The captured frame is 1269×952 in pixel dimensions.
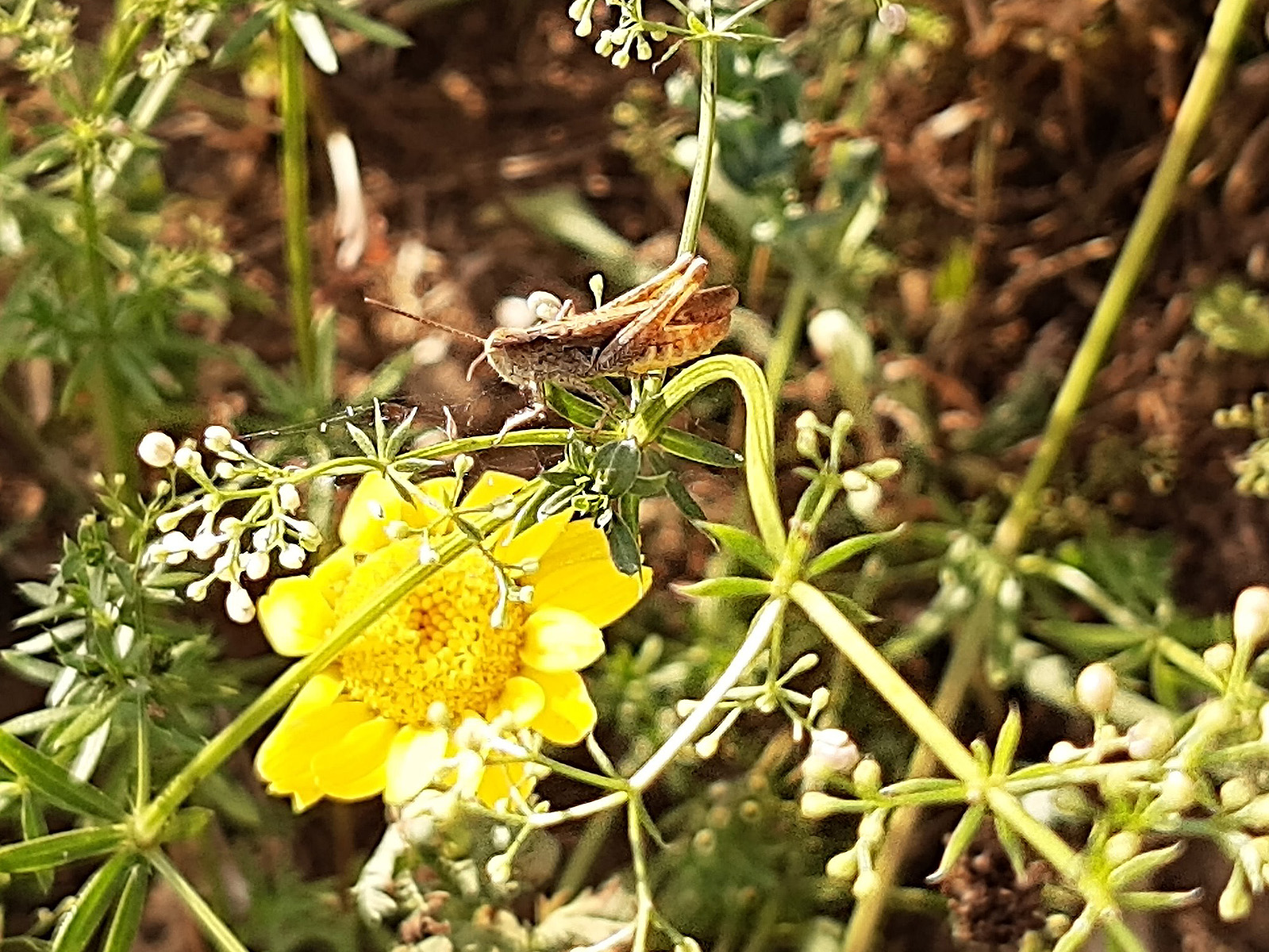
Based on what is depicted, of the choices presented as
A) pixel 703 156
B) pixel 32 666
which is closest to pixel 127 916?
pixel 32 666

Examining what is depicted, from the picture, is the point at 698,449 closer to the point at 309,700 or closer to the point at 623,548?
the point at 623,548

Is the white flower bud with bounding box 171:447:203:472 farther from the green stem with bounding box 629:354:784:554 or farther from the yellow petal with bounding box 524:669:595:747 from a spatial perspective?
the yellow petal with bounding box 524:669:595:747

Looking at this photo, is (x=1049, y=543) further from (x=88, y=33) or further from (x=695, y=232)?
(x=88, y=33)

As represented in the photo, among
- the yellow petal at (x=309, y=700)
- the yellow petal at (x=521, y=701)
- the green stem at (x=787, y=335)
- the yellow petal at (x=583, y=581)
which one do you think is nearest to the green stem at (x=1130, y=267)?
the green stem at (x=787, y=335)

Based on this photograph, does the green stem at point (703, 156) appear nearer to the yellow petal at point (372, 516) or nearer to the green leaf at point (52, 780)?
the yellow petal at point (372, 516)

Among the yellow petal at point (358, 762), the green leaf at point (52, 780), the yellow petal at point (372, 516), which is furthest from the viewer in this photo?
the yellow petal at point (358, 762)

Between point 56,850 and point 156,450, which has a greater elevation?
point 156,450

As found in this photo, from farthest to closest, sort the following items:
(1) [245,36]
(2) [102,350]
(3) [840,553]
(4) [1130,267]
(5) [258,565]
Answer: (4) [1130,267] → (2) [102,350] → (1) [245,36] → (3) [840,553] → (5) [258,565]
